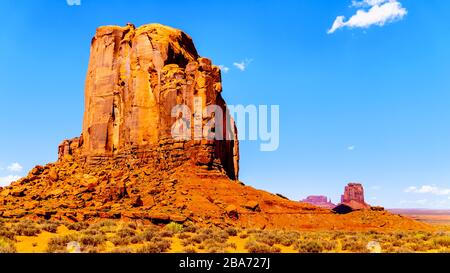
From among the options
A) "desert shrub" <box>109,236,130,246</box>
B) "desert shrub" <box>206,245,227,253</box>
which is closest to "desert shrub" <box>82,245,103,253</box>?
"desert shrub" <box>109,236,130,246</box>

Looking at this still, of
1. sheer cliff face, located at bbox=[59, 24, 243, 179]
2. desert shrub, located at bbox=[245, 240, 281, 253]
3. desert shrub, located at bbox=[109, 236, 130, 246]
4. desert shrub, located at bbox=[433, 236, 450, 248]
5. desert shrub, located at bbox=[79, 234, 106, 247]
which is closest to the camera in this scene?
desert shrub, located at bbox=[245, 240, 281, 253]

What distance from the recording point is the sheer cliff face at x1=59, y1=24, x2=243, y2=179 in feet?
142

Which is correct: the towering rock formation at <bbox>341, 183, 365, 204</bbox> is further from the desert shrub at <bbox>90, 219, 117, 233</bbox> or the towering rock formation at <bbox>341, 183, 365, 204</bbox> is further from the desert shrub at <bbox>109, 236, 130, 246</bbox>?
the desert shrub at <bbox>109, 236, 130, 246</bbox>

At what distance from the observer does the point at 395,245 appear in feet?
68.2

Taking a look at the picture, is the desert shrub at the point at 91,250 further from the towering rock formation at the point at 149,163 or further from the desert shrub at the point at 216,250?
the towering rock formation at the point at 149,163

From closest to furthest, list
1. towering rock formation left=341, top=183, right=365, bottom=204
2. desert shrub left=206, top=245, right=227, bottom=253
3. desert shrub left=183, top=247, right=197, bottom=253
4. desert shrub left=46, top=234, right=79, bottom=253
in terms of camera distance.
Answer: desert shrub left=46, top=234, right=79, bottom=253 < desert shrub left=206, top=245, right=227, bottom=253 < desert shrub left=183, top=247, right=197, bottom=253 < towering rock formation left=341, top=183, right=365, bottom=204

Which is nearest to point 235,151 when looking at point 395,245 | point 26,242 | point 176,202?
point 176,202

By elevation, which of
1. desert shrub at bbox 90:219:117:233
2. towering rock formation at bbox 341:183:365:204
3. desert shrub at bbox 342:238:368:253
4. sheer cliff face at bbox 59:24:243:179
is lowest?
desert shrub at bbox 342:238:368:253

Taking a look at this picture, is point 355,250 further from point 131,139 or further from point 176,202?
point 131,139

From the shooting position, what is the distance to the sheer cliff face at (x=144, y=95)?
142ft

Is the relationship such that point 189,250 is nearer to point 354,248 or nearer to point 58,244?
point 58,244

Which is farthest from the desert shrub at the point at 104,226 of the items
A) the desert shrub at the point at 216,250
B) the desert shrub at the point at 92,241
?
the desert shrub at the point at 216,250

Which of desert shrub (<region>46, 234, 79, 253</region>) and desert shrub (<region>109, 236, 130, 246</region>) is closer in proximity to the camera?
desert shrub (<region>46, 234, 79, 253</region>)
